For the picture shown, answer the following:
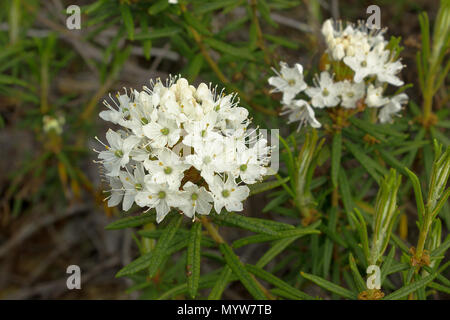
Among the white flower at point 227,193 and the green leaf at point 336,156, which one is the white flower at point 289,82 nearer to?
the green leaf at point 336,156

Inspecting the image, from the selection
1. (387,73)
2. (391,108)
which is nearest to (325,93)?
(387,73)

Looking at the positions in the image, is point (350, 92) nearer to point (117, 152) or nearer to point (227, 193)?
point (227, 193)

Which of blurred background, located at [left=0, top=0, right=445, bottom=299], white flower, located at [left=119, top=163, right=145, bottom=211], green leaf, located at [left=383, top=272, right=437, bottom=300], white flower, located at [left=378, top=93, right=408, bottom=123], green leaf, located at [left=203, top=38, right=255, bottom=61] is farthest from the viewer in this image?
blurred background, located at [left=0, top=0, right=445, bottom=299]

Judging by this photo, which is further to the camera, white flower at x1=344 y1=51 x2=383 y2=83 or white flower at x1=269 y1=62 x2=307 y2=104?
white flower at x1=269 y1=62 x2=307 y2=104

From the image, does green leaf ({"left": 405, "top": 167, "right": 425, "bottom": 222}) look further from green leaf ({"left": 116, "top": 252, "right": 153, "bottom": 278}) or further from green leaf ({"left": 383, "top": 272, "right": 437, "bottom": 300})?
green leaf ({"left": 116, "top": 252, "right": 153, "bottom": 278})

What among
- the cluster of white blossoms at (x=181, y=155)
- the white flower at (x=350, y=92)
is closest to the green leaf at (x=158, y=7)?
the cluster of white blossoms at (x=181, y=155)

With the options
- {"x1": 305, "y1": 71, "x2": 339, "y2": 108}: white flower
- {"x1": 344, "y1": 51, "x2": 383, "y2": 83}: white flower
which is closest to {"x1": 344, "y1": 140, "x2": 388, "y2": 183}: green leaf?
{"x1": 305, "y1": 71, "x2": 339, "y2": 108}: white flower
